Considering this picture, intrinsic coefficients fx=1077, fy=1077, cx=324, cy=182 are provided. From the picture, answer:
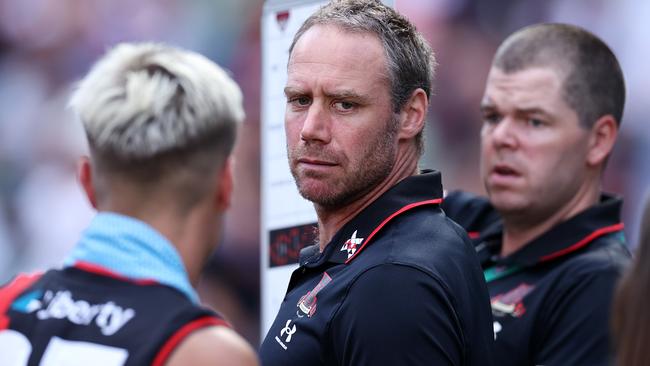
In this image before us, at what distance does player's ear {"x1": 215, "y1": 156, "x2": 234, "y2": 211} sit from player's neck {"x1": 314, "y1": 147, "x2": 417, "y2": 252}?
3.00 feet

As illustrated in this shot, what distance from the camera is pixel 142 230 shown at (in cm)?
174

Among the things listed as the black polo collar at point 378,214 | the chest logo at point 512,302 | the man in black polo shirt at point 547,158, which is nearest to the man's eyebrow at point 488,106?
the man in black polo shirt at point 547,158

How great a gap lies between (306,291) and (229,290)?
9.85 ft

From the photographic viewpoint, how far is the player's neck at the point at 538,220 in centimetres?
350

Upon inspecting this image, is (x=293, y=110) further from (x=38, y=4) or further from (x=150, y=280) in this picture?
(x=38, y=4)

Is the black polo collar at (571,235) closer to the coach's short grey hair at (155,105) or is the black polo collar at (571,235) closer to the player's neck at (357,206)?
the player's neck at (357,206)

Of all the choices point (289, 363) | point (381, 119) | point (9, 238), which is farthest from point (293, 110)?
point (9, 238)

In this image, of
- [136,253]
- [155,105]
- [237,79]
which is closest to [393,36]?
[155,105]

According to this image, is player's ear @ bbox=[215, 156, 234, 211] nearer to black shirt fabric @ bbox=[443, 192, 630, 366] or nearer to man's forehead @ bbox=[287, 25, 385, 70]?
man's forehead @ bbox=[287, 25, 385, 70]

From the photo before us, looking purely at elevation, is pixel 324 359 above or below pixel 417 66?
below

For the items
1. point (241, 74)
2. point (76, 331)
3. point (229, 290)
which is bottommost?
point (229, 290)

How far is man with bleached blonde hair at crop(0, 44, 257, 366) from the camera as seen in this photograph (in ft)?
5.46

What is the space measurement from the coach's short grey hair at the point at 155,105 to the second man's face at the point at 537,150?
1.83m

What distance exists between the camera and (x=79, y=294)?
173cm
